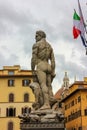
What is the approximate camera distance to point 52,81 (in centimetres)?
2008

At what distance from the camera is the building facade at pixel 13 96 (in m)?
85.6

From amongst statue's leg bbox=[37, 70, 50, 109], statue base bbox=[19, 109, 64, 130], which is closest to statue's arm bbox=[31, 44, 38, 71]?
statue's leg bbox=[37, 70, 50, 109]

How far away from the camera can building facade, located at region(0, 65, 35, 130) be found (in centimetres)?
8556

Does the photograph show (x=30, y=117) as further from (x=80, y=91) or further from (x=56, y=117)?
(x=80, y=91)

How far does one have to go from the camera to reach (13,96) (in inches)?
3425

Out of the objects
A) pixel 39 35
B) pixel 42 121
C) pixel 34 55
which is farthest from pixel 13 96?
pixel 42 121

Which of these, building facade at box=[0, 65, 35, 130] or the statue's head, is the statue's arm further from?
building facade at box=[0, 65, 35, 130]

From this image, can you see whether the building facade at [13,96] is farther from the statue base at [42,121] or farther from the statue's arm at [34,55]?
the statue base at [42,121]

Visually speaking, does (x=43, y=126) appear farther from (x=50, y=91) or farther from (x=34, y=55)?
(x=34, y=55)

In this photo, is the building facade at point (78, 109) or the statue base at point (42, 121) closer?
the statue base at point (42, 121)

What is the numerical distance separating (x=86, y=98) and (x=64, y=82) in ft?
329

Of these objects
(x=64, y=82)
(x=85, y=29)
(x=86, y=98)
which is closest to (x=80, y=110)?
(x=86, y=98)

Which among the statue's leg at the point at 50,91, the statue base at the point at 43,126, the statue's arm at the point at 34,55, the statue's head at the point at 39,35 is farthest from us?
the statue's head at the point at 39,35

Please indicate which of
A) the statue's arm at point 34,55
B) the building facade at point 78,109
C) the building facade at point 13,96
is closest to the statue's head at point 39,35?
→ the statue's arm at point 34,55
